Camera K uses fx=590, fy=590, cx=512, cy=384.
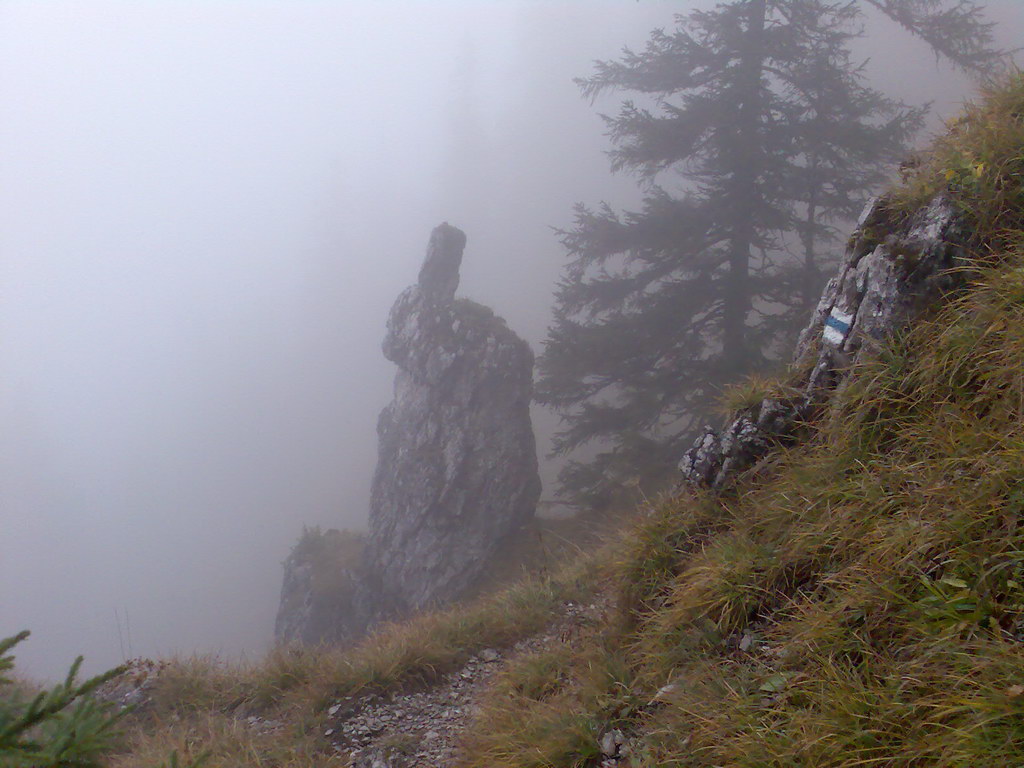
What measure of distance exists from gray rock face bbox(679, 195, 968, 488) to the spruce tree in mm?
7074

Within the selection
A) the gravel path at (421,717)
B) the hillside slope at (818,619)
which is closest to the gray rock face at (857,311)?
the hillside slope at (818,619)

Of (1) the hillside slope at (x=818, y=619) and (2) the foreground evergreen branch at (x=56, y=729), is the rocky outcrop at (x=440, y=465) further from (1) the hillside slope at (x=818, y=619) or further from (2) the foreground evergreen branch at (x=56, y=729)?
(2) the foreground evergreen branch at (x=56, y=729)

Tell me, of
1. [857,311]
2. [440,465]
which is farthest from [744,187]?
[440,465]

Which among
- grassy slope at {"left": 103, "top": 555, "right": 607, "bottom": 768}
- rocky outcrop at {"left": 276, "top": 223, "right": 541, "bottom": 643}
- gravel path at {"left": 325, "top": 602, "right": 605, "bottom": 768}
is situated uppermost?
rocky outcrop at {"left": 276, "top": 223, "right": 541, "bottom": 643}

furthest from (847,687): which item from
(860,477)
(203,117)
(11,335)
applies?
(203,117)

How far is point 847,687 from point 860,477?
137 centimetres

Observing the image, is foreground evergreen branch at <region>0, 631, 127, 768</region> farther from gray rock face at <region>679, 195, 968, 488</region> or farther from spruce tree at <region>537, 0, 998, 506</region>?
spruce tree at <region>537, 0, 998, 506</region>

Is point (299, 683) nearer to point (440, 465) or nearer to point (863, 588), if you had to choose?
point (863, 588)

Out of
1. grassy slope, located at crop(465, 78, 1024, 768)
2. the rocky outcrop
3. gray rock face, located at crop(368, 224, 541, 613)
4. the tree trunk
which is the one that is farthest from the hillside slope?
gray rock face, located at crop(368, 224, 541, 613)

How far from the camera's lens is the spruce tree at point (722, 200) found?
1214 centimetres

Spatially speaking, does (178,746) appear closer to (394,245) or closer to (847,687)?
(847,687)

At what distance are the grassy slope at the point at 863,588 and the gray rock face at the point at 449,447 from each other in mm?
12689

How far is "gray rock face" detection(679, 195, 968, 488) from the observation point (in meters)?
4.02

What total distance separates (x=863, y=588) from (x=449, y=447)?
16149 mm
